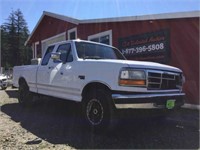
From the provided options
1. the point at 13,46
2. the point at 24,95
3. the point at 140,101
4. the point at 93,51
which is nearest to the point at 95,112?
the point at 140,101

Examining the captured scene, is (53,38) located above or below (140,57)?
above

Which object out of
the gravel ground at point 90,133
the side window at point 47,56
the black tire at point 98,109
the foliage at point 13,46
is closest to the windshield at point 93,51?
the black tire at point 98,109

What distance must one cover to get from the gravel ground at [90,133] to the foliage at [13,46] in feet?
164

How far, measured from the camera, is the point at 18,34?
6175 centimetres

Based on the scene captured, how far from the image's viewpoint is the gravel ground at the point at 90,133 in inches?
210

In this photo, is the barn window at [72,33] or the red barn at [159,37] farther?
the barn window at [72,33]

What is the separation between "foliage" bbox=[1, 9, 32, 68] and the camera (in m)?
57.8

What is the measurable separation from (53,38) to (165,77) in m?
14.1

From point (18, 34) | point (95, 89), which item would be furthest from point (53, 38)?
point (18, 34)

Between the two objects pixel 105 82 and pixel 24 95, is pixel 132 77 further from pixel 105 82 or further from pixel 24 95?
pixel 24 95

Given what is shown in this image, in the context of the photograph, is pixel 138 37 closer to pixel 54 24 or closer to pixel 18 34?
pixel 54 24

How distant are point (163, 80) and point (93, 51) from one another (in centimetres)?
214

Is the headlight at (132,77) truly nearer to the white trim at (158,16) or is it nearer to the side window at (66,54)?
the side window at (66,54)

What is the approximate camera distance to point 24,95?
9.63 m
